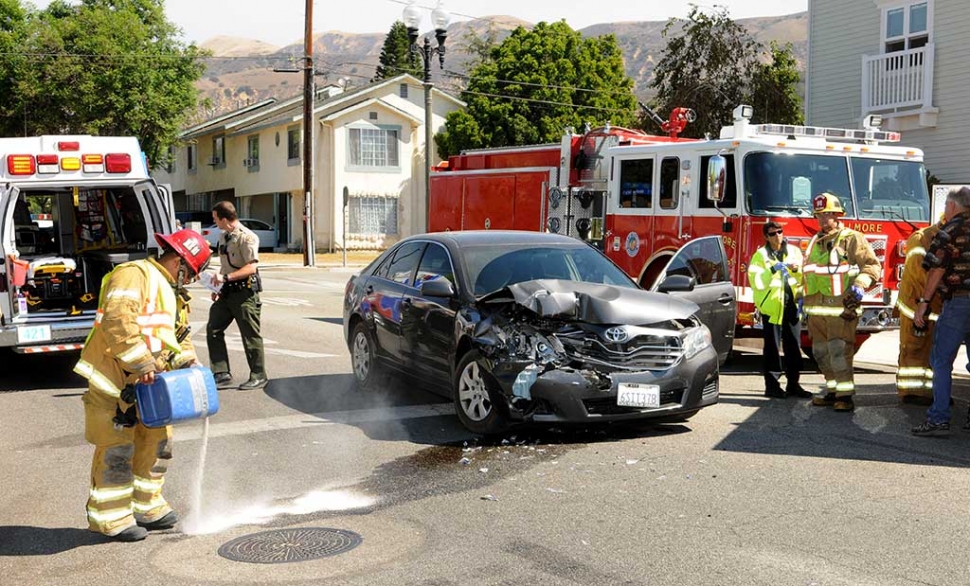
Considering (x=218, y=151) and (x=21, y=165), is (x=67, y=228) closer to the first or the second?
(x=21, y=165)

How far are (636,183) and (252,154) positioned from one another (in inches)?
1432

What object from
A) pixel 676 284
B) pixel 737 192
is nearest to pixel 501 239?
pixel 676 284

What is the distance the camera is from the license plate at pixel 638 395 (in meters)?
7.38

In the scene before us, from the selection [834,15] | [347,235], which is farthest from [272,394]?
[347,235]

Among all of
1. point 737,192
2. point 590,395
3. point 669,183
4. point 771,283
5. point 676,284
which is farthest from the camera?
point 669,183

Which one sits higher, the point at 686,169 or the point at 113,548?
the point at 686,169

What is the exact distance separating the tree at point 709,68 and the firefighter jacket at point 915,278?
20910mm

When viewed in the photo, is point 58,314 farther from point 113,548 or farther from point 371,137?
point 371,137

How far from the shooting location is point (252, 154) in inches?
1843

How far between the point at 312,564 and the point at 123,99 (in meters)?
41.4

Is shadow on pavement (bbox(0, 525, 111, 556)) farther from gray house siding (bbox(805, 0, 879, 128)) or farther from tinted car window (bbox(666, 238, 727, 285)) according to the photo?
gray house siding (bbox(805, 0, 879, 128))

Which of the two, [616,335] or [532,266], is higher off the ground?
[532,266]

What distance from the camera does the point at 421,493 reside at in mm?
6258

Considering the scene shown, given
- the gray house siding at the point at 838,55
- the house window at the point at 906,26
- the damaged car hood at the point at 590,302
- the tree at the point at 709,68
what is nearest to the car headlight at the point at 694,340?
the damaged car hood at the point at 590,302
